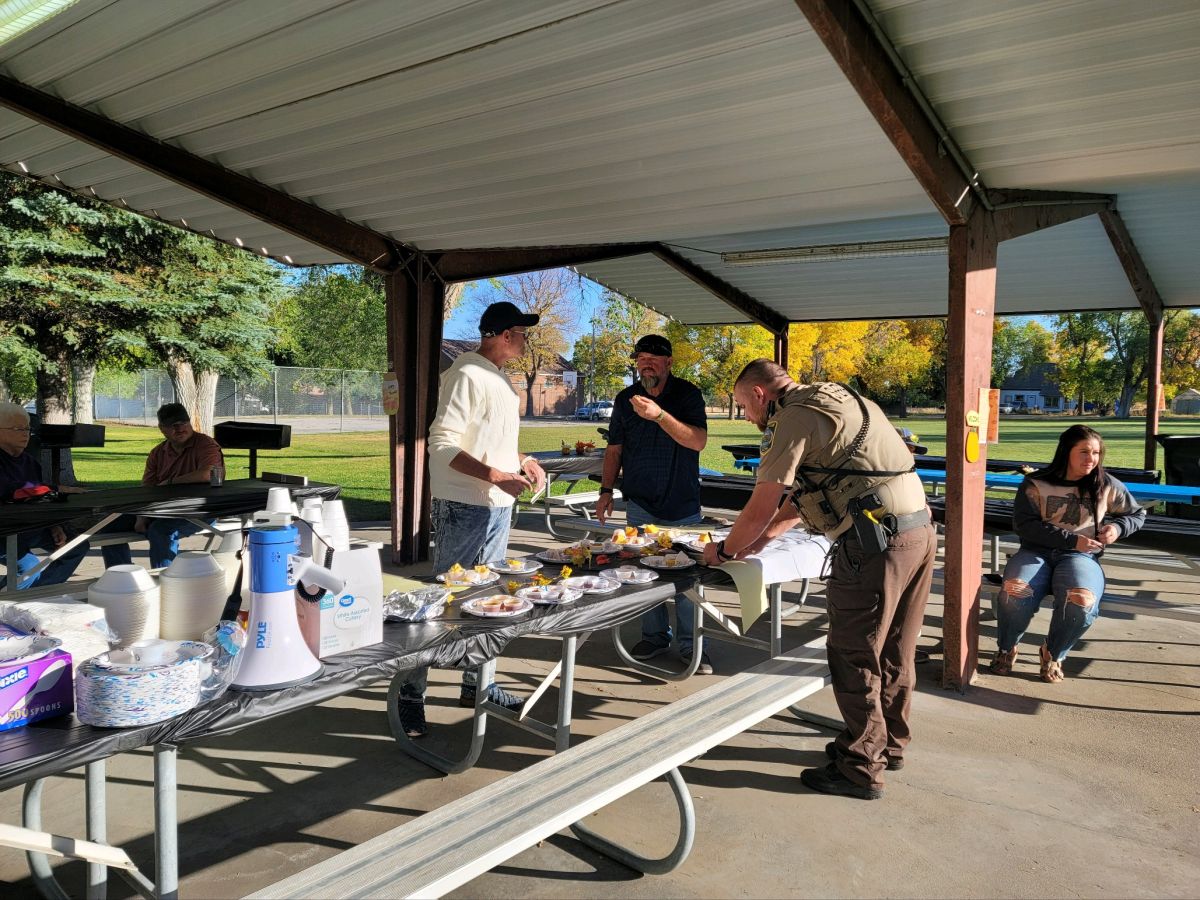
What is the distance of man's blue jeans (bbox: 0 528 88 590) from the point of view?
5.02 meters

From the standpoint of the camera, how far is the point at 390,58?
372 cm

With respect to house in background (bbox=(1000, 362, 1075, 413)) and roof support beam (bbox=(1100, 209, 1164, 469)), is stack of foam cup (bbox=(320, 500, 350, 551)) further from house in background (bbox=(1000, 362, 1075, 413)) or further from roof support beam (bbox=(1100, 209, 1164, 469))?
house in background (bbox=(1000, 362, 1075, 413))

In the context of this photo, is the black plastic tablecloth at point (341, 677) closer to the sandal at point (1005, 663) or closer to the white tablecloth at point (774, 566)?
the white tablecloth at point (774, 566)

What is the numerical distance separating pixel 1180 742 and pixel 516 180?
4.66 m

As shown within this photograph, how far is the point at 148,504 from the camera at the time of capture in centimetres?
457

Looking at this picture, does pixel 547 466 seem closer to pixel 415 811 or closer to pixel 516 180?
pixel 516 180

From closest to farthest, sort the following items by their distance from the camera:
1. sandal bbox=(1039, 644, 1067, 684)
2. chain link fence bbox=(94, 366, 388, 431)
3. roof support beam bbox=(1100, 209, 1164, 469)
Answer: sandal bbox=(1039, 644, 1067, 684) < roof support beam bbox=(1100, 209, 1164, 469) < chain link fence bbox=(94, 366, 388, 431)

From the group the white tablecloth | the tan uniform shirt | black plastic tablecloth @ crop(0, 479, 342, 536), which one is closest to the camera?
the tan uniform shirt

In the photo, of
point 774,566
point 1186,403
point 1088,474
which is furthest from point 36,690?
point 1186,403

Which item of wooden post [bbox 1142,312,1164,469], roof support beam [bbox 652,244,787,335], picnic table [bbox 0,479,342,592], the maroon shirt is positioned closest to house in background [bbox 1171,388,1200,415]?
wooden post [bbox 1142,312,1164,469]

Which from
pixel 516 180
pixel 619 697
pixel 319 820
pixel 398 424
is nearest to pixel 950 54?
pixel 516 180

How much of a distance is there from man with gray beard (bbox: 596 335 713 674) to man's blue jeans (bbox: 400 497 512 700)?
1.03m

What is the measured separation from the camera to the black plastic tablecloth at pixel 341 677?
5.05ft

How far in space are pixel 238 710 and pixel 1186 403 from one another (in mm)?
58826
